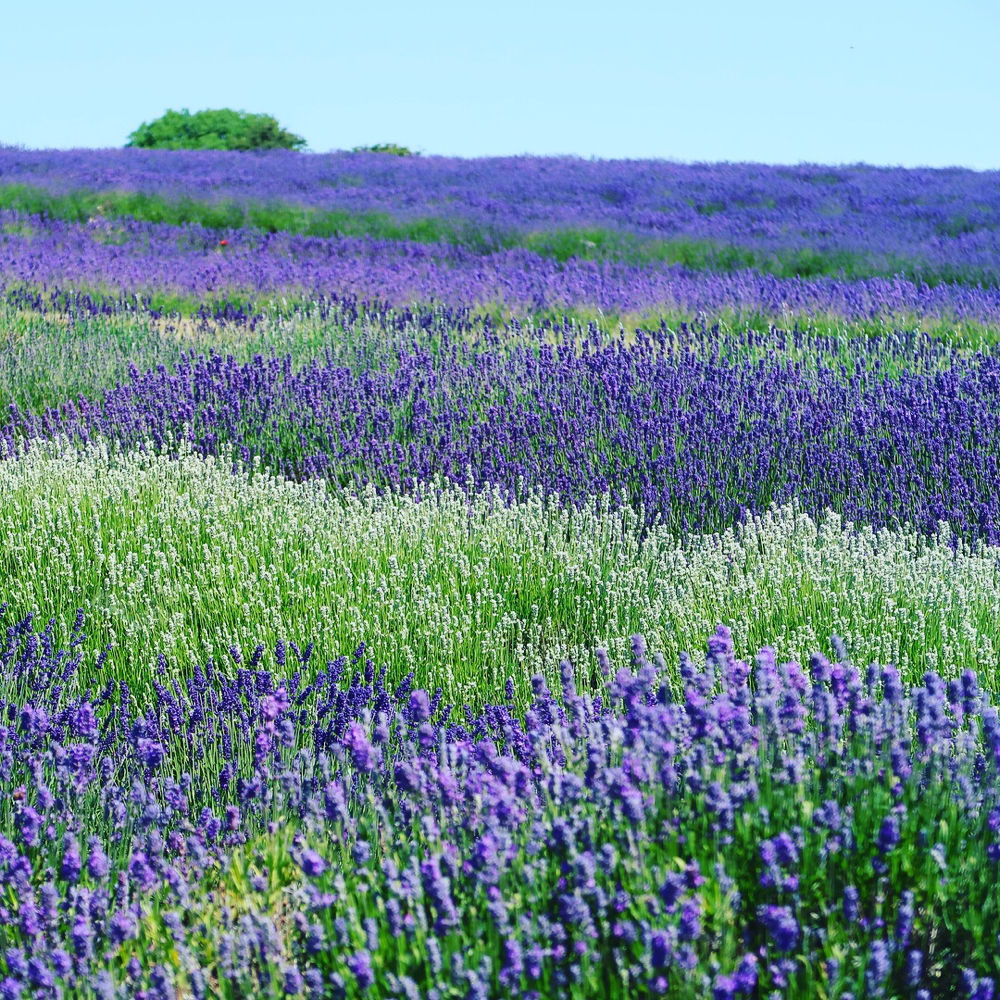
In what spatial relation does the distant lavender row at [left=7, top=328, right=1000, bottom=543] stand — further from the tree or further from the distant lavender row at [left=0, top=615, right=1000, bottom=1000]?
the tree

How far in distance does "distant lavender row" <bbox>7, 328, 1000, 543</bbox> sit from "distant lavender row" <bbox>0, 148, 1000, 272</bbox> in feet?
17.7

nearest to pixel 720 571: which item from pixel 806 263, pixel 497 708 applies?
pixel 497 708

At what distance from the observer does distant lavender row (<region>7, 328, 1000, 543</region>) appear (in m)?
5.06

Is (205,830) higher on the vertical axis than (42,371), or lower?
lower

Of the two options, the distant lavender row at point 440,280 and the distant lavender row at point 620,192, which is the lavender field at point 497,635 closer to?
the distant lavender row at point 440,280

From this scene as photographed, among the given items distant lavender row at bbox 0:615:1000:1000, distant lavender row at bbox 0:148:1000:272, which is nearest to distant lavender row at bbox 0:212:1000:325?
distant lavender row at bbox 0:148:1000:272

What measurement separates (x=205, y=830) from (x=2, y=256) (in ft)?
31.0

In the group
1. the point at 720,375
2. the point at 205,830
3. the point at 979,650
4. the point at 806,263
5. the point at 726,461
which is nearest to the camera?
the point at 205,830

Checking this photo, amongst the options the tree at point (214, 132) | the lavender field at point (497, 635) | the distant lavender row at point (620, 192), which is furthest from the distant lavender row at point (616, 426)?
the tree at point (214, 132)

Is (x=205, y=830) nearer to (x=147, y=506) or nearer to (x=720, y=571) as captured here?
(x=720, y=571)

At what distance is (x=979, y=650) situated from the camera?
127 inches

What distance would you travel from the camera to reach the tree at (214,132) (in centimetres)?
2967

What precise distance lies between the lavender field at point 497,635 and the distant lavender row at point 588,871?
0.01 meters

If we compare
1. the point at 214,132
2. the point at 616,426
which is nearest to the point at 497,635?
the point at 616,426
